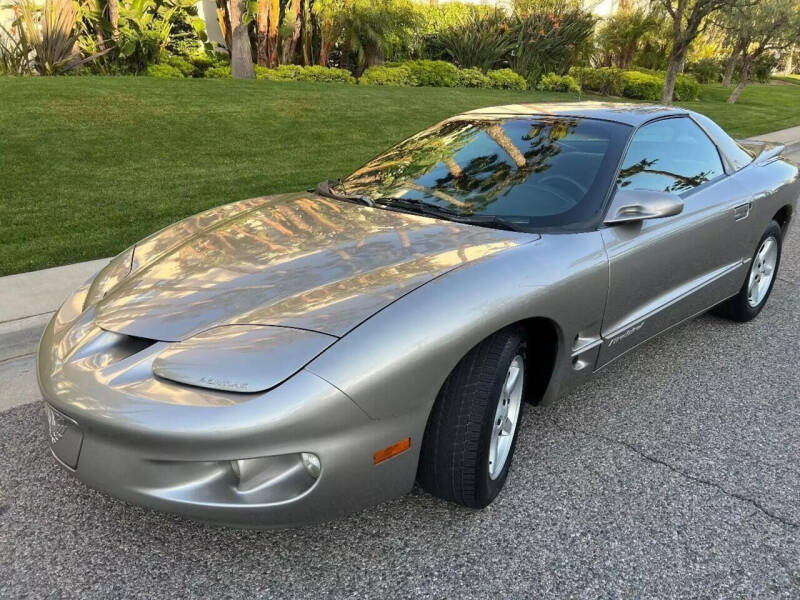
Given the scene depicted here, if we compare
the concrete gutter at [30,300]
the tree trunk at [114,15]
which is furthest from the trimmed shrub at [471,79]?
the concrete gutter at [30,300]

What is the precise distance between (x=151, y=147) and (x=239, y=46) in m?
6.69

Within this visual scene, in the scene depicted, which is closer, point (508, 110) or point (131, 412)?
point (131, 412)

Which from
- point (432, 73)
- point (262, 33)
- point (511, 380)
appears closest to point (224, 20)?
point (262, 33)

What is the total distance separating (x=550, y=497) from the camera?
2582 mm

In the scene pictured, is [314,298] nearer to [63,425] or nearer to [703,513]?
[63,425]

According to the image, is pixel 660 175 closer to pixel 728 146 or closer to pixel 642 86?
pixel 728 146

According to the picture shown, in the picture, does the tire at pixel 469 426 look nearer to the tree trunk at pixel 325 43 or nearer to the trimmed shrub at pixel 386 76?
the trimmed shrub at pixel 386 76

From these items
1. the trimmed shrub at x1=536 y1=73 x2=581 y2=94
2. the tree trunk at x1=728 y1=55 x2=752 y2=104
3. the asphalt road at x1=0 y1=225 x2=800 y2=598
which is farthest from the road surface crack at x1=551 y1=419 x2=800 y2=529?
the tree trunk at x1=728 y1=55 x2=752 y2=104

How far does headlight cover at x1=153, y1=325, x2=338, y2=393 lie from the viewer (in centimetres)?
191

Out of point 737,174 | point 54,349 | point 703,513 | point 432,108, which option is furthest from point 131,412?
point 432,108

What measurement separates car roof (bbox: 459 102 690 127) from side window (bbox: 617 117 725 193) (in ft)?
0.20

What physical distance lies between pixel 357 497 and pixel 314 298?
0.65 m

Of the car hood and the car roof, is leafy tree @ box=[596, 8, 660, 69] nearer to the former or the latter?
the car roof

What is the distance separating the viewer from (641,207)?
112 inches
